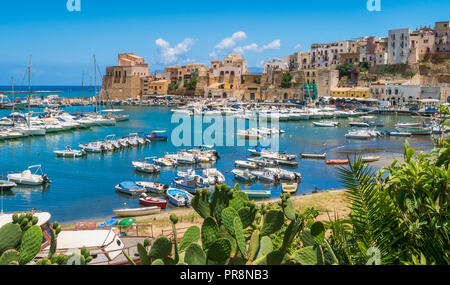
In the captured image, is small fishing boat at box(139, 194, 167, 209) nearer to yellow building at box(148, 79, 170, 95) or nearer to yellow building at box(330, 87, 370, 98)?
yellow building at box(330, 87, 370, 98)

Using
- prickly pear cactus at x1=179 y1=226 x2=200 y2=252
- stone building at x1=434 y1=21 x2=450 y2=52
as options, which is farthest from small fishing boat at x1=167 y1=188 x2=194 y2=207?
stone building at x1=434 y1=21 x2=450 y2=52

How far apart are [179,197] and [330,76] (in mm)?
60465

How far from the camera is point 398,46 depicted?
71.3m

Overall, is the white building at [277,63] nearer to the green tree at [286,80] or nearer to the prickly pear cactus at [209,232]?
the green tree at [286,80]

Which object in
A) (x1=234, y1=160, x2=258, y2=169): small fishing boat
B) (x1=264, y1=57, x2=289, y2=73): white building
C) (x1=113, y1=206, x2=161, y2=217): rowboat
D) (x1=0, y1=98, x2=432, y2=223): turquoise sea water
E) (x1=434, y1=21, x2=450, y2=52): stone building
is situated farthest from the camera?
(x1=264, y1=57, x2=289, y2=73): white building

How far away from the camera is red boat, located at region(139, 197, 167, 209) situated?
17750 mm

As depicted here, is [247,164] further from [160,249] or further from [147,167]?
[160,249]

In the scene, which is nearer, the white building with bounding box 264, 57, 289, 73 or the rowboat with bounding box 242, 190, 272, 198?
the rowboat with bounding box 242, 190, 272, 198

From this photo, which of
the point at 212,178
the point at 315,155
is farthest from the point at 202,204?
the point at 315,155

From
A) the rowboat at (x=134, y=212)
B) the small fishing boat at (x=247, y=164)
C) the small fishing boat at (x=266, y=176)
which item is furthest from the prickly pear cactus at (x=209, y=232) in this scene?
the small fishing boat at (x=247, y=164)

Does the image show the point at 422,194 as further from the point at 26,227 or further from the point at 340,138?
the point at 340,138

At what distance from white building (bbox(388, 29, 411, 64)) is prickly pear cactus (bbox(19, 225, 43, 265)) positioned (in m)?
74.8

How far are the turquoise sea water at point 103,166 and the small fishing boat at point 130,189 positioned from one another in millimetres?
316

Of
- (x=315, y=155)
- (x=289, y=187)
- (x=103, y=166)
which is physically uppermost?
(x=315, y=155)
